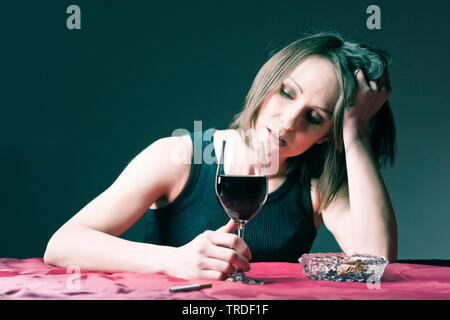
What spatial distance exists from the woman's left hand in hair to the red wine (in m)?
0.75

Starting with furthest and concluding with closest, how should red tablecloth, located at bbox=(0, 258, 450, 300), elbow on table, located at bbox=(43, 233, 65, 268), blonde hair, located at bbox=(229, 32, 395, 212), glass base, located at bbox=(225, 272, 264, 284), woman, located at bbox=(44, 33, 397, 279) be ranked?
blonde hair, located at bbox=(229, 32, 395, 212) → woman, located at bbox=(44, 33, 397, 279) → elbow on table, located at bbox=(43, 233, 65, 268) → glass base, located at bbox=(225, 272, 264, 284) → red tablecloth, located at bbox=(0, 258, 450, 300)

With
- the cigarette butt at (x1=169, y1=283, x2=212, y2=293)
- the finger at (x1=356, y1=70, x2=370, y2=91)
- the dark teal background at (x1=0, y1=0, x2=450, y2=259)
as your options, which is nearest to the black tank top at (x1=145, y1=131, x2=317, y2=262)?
the finger at (x1=356, y1=70, x2=370, y2=91)

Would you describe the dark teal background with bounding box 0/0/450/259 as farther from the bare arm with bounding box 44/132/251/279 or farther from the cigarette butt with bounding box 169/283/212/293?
the cigarette butt with bounding box 169/283/212/293

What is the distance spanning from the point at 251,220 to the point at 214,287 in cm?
89

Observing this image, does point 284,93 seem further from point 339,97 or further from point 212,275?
point 212,275

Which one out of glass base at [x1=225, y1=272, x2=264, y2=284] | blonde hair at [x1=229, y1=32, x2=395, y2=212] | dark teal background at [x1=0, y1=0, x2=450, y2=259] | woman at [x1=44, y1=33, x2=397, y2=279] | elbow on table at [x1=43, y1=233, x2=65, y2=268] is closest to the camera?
glass base at [x1=225, y1=272, x2=264, y2=284]

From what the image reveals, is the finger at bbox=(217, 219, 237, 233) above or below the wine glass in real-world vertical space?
below

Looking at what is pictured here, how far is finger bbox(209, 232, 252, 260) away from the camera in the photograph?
0.99 m

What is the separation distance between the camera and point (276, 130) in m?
1.52

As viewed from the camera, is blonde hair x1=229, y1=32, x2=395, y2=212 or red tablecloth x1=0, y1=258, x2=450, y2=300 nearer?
red tablecloth x1=0, y1=258, x2=450, y2=300

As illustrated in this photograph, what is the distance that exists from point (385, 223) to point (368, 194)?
10 cm

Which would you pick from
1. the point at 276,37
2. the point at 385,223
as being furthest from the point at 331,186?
the point at 276,37

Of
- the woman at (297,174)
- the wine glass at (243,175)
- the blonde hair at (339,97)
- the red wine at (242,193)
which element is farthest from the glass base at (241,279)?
the blonde hair at (339,97)

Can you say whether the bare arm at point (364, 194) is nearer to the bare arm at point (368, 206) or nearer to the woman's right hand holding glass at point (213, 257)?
the bare arm at point (368, 206)
